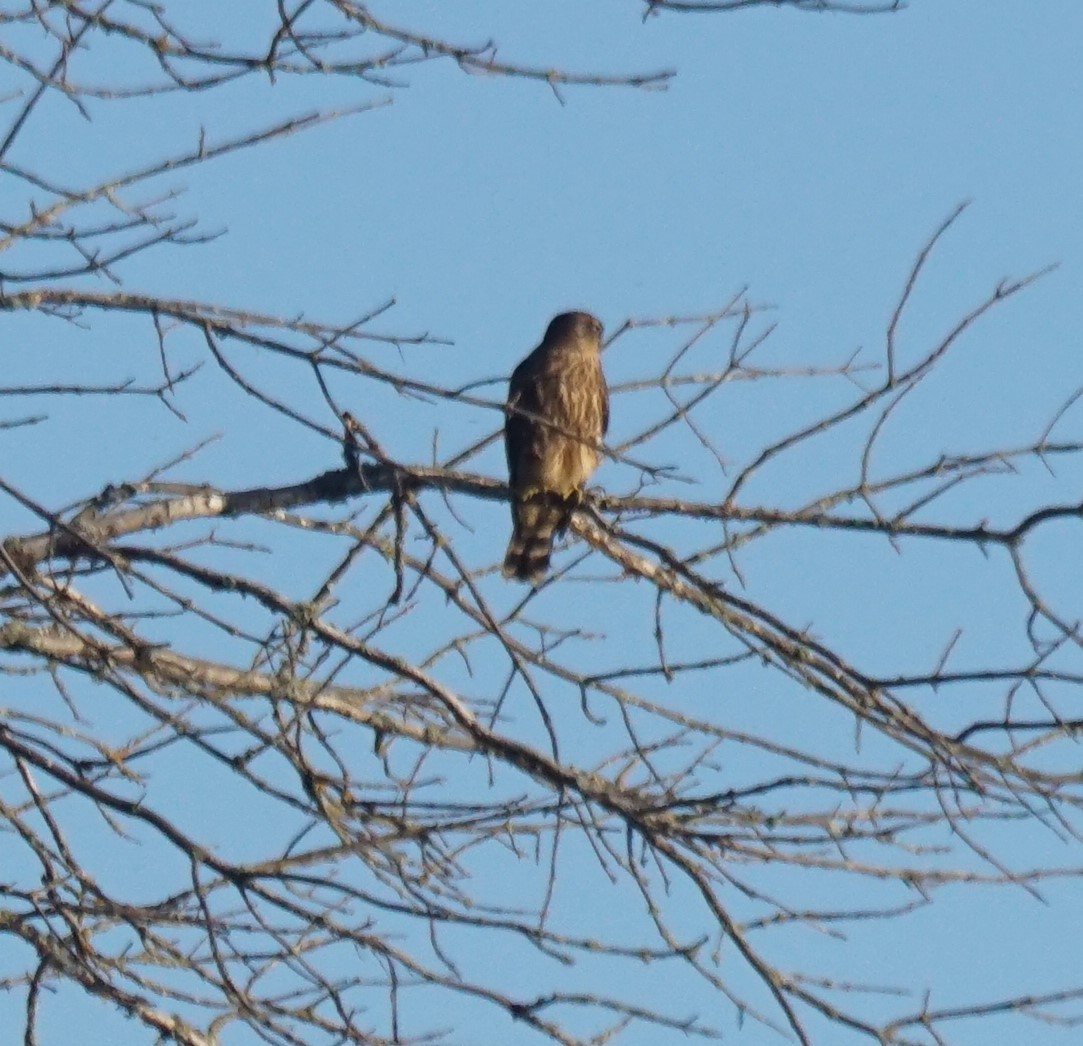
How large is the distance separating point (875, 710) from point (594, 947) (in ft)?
2.08

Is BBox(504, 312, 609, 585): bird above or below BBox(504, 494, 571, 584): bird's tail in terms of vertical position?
above

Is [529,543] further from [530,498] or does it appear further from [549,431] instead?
[530,498]

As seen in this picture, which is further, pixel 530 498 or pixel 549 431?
pixel 549 431

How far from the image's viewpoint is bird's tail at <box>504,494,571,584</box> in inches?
223

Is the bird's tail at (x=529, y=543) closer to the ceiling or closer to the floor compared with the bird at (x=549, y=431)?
closer to the floor

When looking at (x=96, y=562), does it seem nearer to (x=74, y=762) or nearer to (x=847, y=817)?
(x=74, y=762)

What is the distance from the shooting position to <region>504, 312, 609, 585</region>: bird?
18.6ft

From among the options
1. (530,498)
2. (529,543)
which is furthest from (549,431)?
(530,498)

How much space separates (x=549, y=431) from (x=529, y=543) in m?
0.33

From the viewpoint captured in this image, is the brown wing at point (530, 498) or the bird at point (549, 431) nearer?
the brown wing at point (530, 498)

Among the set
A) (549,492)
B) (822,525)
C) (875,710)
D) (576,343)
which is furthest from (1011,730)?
(576,343)

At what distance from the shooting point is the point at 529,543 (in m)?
5.67

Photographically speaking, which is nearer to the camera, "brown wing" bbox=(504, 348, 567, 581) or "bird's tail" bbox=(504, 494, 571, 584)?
"brown wing" bbox=(504, 348, 567, 581)

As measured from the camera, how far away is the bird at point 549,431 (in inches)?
223
